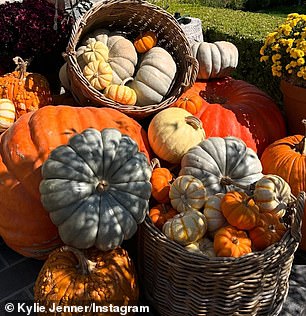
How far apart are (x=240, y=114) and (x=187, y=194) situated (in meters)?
1.11

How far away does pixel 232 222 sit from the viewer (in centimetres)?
236

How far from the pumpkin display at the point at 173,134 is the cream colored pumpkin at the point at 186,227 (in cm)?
61

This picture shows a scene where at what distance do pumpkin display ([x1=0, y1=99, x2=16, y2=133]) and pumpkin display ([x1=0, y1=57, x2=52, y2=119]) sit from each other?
0.08 m

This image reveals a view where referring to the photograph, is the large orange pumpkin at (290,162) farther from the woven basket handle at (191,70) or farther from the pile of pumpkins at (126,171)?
the woven basket handle at (191,70)

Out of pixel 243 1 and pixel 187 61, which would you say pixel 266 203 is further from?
pixel 243 1

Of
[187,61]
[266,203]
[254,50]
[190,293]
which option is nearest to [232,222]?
[266,203]

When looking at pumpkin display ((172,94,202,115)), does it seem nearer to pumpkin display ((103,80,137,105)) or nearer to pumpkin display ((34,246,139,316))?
pumpkin display ((103,80,137,105))

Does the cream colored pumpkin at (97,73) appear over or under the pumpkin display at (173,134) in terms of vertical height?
over

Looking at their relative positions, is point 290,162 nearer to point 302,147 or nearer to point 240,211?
point 302,147

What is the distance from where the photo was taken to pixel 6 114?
3207 mm

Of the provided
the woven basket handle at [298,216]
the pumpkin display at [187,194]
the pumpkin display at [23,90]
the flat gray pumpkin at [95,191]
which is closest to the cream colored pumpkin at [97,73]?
the pumpkin display at [23,90]

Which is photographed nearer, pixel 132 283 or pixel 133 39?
pixel 132 283

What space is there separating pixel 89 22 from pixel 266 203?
181cm

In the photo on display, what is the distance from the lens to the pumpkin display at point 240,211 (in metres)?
2.33
